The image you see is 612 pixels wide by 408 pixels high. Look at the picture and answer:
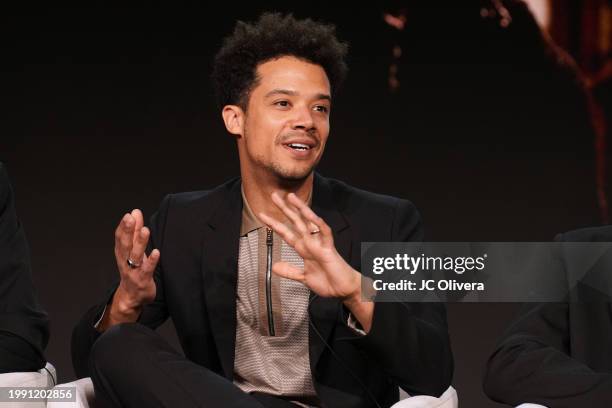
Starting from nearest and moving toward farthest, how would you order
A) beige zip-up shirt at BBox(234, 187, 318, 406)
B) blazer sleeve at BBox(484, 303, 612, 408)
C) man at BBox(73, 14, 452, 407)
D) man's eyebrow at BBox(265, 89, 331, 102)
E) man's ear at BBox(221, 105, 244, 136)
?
blazer sleeve at BBox(484, 303, 612, 408)
man at BBox(73, 14, 452, 407)
beige zip-up shirt at BBox(234, 187, 318, 406)
man's eyebrow at BBox(265, 89, 331, 102)
man's ear at BBox(221, 105, 244, 136)

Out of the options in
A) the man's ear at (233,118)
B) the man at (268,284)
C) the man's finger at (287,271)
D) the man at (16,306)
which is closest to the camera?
the man's finger at (287,271)

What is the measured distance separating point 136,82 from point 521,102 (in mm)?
1299

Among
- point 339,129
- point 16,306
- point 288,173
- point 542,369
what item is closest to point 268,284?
point 288,173

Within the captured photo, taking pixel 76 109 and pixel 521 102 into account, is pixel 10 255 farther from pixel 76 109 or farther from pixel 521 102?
pixel 521 102

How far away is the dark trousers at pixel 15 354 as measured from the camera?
2.31 m

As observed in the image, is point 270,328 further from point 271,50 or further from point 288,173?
point 271,50

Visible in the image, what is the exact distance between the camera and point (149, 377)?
7.05 feet

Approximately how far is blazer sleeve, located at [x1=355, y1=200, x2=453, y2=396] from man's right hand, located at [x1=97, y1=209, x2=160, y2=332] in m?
0.51

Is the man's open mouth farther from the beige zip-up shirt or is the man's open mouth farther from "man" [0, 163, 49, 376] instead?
"man" [0, 163, 49, 376]

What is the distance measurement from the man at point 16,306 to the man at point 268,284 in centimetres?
11

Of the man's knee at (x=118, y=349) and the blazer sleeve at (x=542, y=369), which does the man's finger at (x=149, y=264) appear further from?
the blazer sleeve at (x=542, y=369)

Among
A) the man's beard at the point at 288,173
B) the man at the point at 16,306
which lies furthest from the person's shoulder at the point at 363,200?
the man at the point at 16,306

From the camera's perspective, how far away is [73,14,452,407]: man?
2.23 m

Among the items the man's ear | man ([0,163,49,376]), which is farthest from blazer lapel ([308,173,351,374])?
man ([0,163,49,376])
